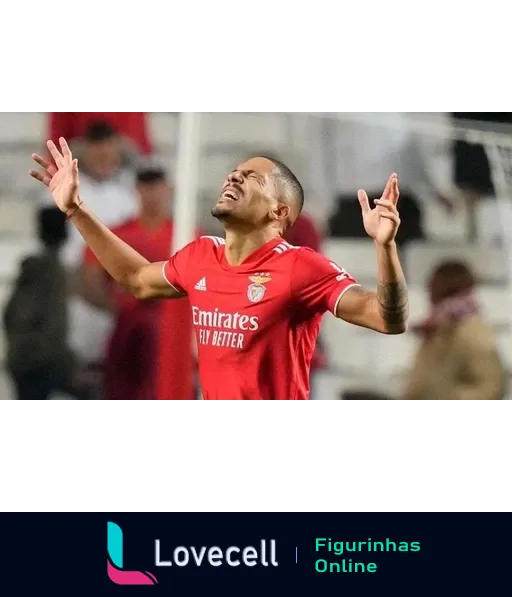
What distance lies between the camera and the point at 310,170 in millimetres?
4035

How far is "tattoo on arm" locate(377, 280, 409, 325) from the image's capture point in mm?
3732

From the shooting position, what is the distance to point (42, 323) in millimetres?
4082

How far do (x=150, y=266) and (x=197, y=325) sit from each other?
Answer: 0.88ft

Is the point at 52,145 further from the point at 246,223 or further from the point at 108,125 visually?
the point at 246,223

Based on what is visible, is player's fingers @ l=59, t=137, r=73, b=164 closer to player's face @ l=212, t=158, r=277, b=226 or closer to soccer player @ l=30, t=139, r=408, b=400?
soccer player @ l=30, t=139, r=408, b=400

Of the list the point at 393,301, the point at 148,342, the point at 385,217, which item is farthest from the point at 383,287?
the point at 148,342

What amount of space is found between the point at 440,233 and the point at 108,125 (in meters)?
1.24

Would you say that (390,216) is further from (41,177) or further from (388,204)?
(41,177)

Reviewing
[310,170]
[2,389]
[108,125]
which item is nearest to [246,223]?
[310,170]
